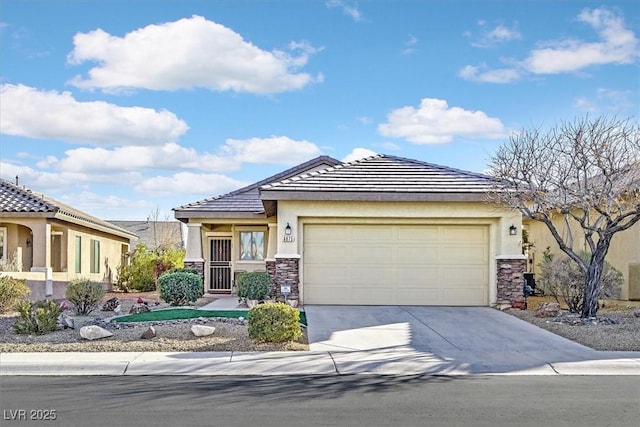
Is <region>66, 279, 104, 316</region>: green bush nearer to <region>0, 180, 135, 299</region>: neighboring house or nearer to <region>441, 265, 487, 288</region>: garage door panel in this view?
<region>0, 180, 135, 299</region>: neighboring house

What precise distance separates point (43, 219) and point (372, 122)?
11.3 metres

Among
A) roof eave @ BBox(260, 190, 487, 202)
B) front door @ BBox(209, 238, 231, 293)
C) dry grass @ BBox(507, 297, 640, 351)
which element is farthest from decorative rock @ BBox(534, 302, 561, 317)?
front door @ BBox(209, 238, 231, 293)

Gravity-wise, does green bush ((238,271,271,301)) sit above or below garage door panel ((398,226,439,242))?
below

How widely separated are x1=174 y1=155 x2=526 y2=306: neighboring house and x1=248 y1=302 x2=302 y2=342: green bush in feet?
19.1

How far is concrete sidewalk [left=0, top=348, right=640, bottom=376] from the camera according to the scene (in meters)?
10.1

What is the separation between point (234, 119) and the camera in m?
20.5

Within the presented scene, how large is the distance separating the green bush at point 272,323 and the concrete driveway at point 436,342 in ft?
1.94

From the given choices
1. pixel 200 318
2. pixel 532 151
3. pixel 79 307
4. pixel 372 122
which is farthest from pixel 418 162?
pixel 79 307

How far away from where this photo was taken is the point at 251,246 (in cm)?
2412

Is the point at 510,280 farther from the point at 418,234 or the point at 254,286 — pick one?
the point at 254,286

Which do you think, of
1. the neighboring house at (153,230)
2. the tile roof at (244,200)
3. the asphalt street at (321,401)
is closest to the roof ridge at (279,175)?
the tile roof at (244,200)

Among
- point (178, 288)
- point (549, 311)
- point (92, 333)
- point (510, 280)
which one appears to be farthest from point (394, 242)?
point (92, 333)

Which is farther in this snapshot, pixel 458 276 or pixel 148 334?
pixel 458 276

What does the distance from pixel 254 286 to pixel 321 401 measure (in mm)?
9442
